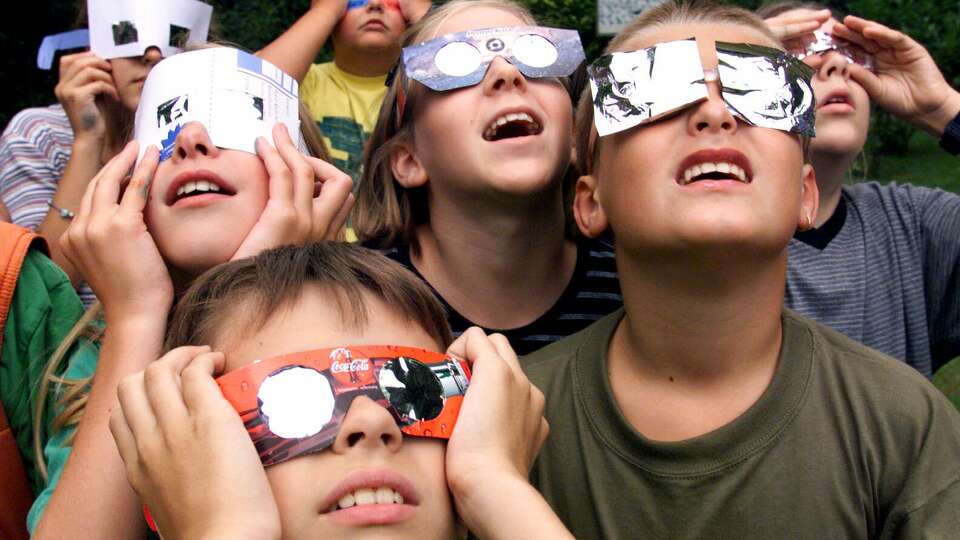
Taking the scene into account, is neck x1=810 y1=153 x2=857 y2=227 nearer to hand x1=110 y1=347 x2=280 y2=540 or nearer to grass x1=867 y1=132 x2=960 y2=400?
hand x1=110 y1=347 x2=280 y2=540

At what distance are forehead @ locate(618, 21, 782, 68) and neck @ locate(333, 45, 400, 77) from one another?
1.91m

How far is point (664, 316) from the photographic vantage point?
2287 mm

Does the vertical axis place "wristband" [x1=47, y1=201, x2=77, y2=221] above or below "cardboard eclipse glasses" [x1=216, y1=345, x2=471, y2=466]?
below

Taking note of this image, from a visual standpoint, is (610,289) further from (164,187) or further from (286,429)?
(286,429)

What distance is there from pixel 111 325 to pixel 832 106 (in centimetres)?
236

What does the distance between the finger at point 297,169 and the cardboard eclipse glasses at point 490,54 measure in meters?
0.53

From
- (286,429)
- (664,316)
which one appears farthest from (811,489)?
(286,429)

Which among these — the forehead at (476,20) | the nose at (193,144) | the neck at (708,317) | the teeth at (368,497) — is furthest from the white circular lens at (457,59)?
the teeth at (368,497)

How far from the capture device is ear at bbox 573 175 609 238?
2475 millimetres

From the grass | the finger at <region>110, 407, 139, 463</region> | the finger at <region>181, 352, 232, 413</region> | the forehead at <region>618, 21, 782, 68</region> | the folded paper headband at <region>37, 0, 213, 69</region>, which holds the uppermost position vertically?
the forehead at <region>618, 21, 782, 68</region>

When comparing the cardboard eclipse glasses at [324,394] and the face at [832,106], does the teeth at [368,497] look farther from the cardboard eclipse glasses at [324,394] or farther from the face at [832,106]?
the face at [832,106]

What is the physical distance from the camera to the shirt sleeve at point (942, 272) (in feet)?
10.5

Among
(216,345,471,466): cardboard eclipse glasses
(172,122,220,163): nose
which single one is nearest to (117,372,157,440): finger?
(216,345,471,466): cardboard eclipse glasses

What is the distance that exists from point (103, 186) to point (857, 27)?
7.91ft
